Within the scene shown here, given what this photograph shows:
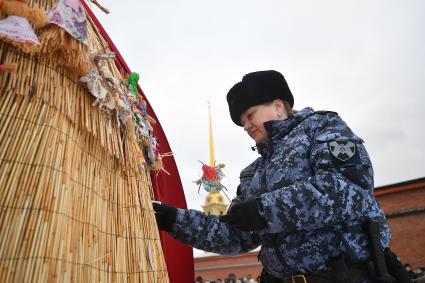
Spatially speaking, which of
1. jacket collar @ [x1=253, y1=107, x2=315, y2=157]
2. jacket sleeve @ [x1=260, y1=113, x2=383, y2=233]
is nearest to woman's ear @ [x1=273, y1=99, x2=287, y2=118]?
jacket collar @ [x1=253, y1=107, x2=315, y2=157]

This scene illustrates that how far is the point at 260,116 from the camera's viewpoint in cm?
184

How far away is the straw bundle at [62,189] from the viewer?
0.82 meters

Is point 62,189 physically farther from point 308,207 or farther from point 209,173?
point 209,173

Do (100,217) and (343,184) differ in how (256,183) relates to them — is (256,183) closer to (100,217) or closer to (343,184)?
(343,184)

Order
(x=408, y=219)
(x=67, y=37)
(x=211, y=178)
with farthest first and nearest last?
1. (x=408, y=219)
2. (x=211, y=178)
3. (x=67, y=37)

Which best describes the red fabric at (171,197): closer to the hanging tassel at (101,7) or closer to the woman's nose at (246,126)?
the hanging tassel at (101,7)

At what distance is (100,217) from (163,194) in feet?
2.83

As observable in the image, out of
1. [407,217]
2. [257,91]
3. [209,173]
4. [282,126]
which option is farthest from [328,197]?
[407,217]

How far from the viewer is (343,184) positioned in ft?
4.49

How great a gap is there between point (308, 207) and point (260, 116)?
2.07 ft

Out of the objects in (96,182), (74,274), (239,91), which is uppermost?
(239,91)

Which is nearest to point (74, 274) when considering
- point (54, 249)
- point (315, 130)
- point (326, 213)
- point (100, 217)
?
point (54, 249)

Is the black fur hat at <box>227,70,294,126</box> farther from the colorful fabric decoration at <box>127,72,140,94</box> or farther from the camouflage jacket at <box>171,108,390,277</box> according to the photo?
the colorful fabric decoration at <box>127,72,140,94</box>

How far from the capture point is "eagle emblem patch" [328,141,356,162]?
141 cm
